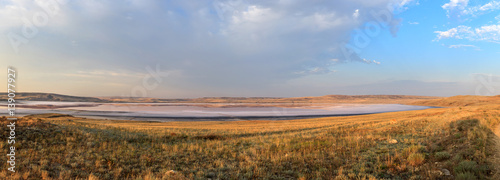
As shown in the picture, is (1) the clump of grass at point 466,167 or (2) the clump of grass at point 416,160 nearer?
(1) the clump of grass at point 466,167

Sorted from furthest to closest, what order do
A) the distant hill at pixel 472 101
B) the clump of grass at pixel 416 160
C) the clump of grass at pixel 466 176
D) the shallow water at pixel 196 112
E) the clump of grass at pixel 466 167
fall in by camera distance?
the distant hill at pixel 472 101
the shallow water at pixel 196 112
the clump of grass at pixel 416 160
the clump of grass at pixel 466 167
the clump of grass at pixel 466 176

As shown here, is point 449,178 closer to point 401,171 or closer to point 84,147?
point 401,171

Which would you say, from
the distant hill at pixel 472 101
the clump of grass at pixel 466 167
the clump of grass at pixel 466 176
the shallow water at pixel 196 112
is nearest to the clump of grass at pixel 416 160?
the clump of grass at pixel 466 167

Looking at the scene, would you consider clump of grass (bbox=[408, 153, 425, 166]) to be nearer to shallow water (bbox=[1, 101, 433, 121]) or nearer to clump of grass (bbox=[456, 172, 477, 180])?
clump of grass (bbox=[456, 172, 477, 180])

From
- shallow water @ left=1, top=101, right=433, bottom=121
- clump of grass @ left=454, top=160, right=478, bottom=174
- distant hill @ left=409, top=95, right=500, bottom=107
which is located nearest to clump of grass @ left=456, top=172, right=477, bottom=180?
clump of grass @ left=454, top=160, right=478, bottom=174

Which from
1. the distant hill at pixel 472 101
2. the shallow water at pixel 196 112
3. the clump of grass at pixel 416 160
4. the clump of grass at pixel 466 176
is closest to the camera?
the clump of grass at pixel 466 176

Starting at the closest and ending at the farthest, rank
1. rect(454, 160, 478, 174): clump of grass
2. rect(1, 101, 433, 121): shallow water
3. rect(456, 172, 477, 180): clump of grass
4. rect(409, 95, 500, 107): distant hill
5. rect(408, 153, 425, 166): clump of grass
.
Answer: rect(456, 172, 477, 180): clump of grass, rect(454, 160, 478, 174): clump of grass, rect(408, 153, 425, 166): clump of grass, rect(1, 101, 433, 121): shallow water, rect(409, 95, 500, 107): distant hill

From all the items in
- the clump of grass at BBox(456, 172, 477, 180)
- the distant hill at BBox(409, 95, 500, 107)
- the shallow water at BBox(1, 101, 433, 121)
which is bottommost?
the shallow water at BBox(1, 101, 433, 121)

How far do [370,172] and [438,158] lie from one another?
123 inches

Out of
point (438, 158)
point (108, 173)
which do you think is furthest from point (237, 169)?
point (438, 158)

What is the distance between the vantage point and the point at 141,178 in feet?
24.2

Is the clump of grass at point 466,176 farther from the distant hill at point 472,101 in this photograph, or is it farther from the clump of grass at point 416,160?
the distant hill at point 472,101

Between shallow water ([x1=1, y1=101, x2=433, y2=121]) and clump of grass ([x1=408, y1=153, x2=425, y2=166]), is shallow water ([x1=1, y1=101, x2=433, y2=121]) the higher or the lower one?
the lower one

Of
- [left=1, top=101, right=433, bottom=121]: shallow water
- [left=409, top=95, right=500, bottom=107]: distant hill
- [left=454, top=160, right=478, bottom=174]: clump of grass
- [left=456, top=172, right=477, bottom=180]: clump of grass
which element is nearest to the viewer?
[left=456, top=172, right=477, bottom=180]: clump of grass
